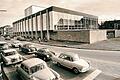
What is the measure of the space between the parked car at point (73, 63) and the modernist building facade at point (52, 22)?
107 feet

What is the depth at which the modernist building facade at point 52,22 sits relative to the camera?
167 feet

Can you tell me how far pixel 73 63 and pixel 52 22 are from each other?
39468 millimetres

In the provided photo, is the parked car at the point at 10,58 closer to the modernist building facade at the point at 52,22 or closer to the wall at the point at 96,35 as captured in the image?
the wall at the point at 96,35

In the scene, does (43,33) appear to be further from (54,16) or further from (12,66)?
(12,66)

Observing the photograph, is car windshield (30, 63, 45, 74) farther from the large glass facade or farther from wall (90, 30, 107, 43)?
the large glass facade

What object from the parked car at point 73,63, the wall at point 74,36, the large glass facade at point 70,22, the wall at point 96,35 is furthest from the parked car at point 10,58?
the large glass facade at point 70,22

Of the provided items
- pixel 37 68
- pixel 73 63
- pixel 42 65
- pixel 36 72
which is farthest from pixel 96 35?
pixel 36 72

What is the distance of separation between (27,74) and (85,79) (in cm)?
388

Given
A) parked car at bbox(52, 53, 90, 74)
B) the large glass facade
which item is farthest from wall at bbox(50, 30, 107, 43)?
parked car at bbox(52, 53, 90, 74)

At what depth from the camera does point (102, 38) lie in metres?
38.8

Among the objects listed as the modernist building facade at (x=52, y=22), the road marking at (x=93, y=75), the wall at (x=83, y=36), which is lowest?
the road marking at (x=93, y=75)

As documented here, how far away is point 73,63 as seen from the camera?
468 inches

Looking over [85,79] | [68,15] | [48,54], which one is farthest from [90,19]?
[85,79]

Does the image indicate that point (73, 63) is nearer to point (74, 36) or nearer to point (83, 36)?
point (83, 36)
